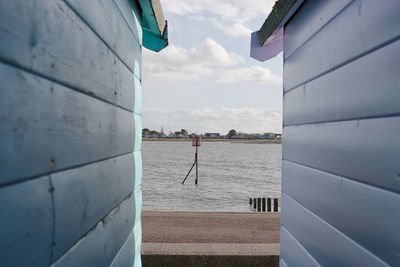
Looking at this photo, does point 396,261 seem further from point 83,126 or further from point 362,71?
point 83,126

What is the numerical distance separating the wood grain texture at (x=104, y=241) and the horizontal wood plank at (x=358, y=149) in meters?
1.37

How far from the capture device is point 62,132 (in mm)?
1244

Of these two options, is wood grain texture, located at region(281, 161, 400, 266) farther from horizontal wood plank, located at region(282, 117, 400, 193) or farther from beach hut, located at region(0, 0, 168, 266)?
beach hut, located at region(0, 0, 168, 266)

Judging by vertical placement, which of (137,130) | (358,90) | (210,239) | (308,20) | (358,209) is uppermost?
(308,20)

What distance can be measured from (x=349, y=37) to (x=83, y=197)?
1.61 metres

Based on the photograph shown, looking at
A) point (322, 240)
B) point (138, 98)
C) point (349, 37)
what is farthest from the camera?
point (138, 98)

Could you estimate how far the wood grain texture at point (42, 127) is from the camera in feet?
2.90

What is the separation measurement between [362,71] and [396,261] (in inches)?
35.0

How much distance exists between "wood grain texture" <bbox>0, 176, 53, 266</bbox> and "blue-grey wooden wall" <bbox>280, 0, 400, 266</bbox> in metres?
1.35

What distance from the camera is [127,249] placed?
2.53 m

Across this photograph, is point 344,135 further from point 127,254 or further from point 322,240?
point 127,254

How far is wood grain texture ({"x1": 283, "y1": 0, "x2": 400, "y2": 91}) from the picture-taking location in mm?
1419

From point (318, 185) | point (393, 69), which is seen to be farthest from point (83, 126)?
point (318, 185)

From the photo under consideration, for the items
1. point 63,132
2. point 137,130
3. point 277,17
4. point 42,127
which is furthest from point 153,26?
point 42,127
